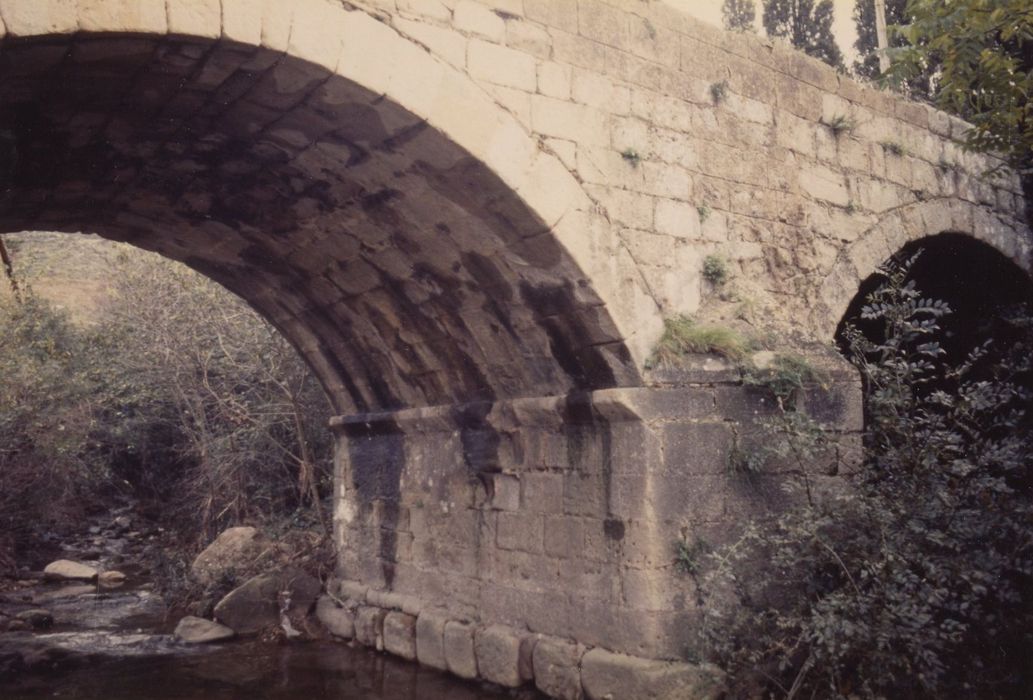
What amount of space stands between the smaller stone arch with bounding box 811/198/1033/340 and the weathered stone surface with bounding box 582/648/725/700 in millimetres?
2501

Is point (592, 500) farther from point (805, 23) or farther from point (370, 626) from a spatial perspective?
point (805, 23)

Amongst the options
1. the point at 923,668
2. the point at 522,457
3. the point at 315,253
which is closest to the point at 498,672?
the point at 522,457

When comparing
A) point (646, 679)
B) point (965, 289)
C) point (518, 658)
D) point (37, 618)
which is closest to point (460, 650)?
point (518, 658)

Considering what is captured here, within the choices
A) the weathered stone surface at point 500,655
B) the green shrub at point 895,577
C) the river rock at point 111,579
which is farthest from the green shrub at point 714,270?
the river rock at point 111,579

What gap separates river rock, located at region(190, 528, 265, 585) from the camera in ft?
28.6

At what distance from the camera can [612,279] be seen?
4.98 m

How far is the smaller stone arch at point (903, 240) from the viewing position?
19.8 ft

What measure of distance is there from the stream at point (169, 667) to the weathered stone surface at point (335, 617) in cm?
11

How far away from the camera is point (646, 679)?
4.70 m

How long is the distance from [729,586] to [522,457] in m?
1.62

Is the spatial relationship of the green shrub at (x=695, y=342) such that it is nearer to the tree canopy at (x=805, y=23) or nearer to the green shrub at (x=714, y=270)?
the green shrub at (x=714, y=270)

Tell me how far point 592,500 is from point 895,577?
1721mm

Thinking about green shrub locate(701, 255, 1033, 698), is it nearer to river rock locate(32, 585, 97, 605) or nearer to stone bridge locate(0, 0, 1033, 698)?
stone bridge locate(0, 0, 1033, 698)

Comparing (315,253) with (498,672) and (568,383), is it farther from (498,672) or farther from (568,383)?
(498,672)
